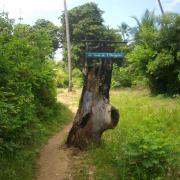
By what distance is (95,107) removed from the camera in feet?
30.3

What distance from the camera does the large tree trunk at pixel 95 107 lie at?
9.22 metres

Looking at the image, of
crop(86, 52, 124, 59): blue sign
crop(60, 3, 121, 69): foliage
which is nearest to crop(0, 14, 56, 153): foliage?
crop(86, 52, 124, 59): blue sign

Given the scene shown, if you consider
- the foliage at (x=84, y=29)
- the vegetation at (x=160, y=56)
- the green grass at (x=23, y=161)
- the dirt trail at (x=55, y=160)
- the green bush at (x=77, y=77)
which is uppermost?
the foliage at (x=84, y=29)

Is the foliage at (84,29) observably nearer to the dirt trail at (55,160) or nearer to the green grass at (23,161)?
the dirt trail at (55,160)

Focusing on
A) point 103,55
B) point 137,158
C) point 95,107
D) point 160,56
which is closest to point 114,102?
point 160,56

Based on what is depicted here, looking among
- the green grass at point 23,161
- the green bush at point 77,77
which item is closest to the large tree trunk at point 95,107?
the green grass at point 23,161

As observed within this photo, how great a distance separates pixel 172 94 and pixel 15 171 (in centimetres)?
1350

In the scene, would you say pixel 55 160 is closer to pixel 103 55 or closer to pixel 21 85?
pixel 21 85

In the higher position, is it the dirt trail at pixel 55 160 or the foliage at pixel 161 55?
the foliage at pixel 161 55

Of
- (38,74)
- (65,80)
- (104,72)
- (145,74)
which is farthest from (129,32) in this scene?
(104,72)

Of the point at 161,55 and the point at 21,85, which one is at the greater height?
the point at 161,55

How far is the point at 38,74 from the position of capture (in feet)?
39.0

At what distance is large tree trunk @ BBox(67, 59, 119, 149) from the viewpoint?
30.2ft

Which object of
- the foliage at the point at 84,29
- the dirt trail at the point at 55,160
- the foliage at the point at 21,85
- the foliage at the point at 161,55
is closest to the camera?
the foliage at the point at 21,85
